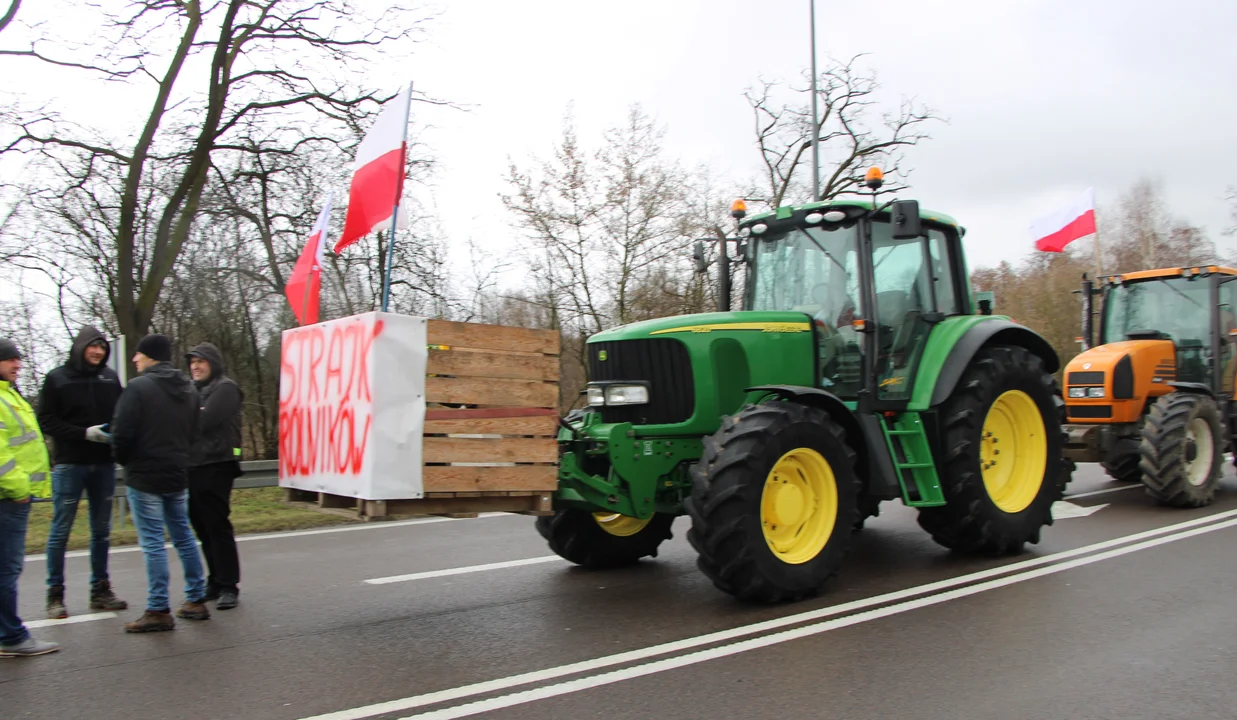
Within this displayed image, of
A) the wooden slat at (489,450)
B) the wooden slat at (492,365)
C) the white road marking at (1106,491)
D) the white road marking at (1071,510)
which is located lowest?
the white road marking at (1071,510)

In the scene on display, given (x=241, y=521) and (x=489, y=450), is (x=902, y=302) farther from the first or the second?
(x=241, y=521)

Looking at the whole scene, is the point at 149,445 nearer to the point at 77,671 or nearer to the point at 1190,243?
the point at 77,671

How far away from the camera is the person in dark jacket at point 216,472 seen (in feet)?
21.1

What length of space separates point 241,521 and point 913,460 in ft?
23.2

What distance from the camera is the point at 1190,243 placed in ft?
148

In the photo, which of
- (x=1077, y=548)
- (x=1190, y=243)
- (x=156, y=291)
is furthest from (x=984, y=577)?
(x=1190, y=243)

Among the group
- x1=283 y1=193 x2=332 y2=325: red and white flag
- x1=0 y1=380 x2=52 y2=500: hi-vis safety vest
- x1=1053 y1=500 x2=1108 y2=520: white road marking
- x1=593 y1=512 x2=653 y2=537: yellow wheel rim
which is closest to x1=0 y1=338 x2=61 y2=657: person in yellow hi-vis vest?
x1=0 y1=380 x2=52 y2=500: hi-vis safety vest

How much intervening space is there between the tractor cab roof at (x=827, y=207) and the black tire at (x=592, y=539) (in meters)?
2.49

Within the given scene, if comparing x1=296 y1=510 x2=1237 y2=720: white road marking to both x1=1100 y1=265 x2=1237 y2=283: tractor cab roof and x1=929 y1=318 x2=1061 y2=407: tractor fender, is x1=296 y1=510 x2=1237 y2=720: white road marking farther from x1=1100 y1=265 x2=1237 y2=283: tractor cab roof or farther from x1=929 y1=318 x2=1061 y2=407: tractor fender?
x1=1100 y1=265 x2=1237 y2=283: tractor cab roof

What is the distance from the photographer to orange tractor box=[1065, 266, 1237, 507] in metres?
9.46

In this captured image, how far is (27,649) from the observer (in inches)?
206

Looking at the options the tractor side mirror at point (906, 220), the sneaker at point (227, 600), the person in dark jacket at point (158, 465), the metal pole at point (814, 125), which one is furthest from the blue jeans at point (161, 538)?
the metal pole at point (814, 125)

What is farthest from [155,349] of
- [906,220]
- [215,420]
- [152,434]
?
[906,220]

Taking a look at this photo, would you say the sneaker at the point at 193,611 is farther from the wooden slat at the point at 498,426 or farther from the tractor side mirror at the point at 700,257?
the tractor side mirror at the point at 700,257
